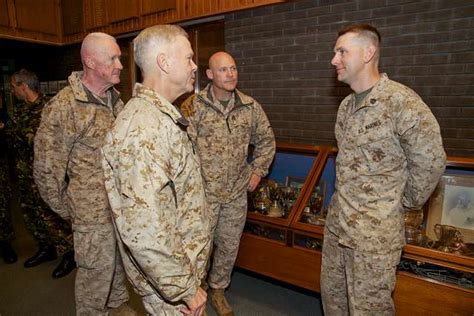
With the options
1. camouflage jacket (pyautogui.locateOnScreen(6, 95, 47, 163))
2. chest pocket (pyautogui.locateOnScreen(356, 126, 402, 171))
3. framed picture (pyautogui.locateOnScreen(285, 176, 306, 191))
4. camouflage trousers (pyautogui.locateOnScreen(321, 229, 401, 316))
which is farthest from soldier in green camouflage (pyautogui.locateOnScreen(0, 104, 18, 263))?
chest pocket (pyautogui.locateOnScreen(356, 126, 402, 171))

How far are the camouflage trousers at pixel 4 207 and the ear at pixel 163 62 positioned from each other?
299cm

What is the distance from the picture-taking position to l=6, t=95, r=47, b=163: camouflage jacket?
3004mm

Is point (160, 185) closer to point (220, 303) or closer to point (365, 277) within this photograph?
point (365, 277)

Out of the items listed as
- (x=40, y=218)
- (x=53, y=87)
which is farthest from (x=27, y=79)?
(x=53, y=87)

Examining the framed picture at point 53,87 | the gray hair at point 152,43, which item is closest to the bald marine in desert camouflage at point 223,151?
the gray hair at point 152,43

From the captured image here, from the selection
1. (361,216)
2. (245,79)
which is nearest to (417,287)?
(361,216)

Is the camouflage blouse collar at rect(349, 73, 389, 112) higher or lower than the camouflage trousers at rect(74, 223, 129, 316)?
higher

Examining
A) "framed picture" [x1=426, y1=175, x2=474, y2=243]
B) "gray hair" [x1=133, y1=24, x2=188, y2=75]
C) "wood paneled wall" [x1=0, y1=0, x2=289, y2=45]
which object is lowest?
"framed picture" [x1=426, y1=175, x2=474, y2=243]

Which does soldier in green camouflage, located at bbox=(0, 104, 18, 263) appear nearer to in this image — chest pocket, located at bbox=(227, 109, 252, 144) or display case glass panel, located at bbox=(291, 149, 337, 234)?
chest pocket, located at bbox=(227, 109, 252, 144)

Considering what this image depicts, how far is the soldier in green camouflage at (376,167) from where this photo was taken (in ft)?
5.20

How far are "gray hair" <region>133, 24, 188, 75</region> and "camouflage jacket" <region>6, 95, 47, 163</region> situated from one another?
2.26m

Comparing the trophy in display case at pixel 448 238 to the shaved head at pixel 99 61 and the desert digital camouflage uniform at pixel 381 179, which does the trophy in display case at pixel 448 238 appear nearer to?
the desert digital camouflage uniform at pixel 381 179

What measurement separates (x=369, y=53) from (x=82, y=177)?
173 centimetres

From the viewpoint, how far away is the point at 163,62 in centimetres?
120
